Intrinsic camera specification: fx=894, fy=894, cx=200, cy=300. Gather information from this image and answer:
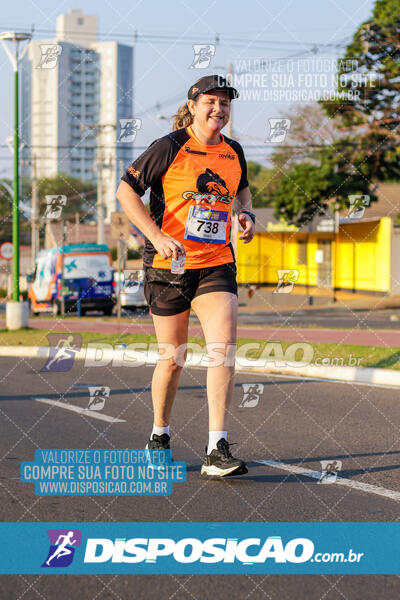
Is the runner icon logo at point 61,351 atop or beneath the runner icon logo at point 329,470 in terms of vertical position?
beneath

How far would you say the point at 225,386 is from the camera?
4887 mm

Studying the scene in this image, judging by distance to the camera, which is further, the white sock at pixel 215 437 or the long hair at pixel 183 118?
the long hair at pixel 183 118

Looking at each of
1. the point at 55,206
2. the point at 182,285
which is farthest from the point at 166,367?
the point at 55,206

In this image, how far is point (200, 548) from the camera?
11.9 ft

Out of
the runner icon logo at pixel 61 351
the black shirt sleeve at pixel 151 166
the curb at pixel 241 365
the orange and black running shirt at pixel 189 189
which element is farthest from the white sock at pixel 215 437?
the runner icon logo at pixel 61 351

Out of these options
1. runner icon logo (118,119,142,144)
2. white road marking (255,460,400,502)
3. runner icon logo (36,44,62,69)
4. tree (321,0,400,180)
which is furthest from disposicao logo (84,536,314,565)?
tree (321,0,400,180)

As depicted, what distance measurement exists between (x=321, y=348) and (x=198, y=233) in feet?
25.3

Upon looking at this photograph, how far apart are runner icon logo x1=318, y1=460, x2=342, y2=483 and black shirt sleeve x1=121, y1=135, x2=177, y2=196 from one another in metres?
1.87

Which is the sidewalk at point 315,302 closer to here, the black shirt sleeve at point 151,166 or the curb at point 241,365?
the curb at point 241,365

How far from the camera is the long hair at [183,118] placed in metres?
5.18

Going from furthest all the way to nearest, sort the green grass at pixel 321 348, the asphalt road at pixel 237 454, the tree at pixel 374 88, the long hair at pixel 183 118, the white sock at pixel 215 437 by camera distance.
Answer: the tree at pixel 374 88, the green grass at pixel 321 348, the long hair at pixel 183 118, the white sock at pixel 215 437, the asphalt road at pixel 237 454

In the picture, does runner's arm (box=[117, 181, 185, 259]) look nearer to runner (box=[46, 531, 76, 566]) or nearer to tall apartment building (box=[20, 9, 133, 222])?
runner (box=[46, 531, 76, 566])

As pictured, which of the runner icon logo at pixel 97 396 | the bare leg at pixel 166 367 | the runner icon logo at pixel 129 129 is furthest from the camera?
the runner icon logo at pixel 129 129

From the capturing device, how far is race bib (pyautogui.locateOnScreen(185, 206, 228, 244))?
489 cm
